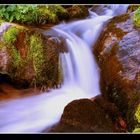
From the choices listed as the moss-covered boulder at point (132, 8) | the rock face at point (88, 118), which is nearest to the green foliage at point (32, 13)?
the moss-covered boulder at point (132, 8)

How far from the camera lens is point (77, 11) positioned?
3654 millimetres

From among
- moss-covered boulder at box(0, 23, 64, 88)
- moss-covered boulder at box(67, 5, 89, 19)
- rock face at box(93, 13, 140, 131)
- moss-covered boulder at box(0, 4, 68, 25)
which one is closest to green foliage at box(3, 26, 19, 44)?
moss-covered boulder at box(0, 23, 64, 88)

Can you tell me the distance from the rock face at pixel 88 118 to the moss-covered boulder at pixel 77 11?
2.70ft

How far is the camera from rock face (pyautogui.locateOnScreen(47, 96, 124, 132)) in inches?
134

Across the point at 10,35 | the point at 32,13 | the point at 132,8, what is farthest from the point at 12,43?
the point at 132,8

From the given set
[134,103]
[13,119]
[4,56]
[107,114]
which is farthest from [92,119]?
[4,56]

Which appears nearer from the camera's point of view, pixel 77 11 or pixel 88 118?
pixel 88 118

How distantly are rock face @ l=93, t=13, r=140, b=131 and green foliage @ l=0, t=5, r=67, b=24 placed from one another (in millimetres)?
479

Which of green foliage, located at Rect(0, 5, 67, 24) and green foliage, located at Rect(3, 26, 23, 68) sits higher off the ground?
green foliage, located at Rect(0, 5, 67, 24)

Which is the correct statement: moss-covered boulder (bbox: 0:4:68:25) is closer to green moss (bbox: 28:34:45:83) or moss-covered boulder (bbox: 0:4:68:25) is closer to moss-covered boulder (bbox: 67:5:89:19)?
moss-covered boulder (bbox: 67:5:89:19)

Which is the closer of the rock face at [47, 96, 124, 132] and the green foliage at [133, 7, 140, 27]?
the rock face at [47, 96, 124, 132]

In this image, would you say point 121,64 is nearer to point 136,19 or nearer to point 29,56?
point 136,19

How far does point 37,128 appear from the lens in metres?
3.42

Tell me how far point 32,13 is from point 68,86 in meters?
0.77
